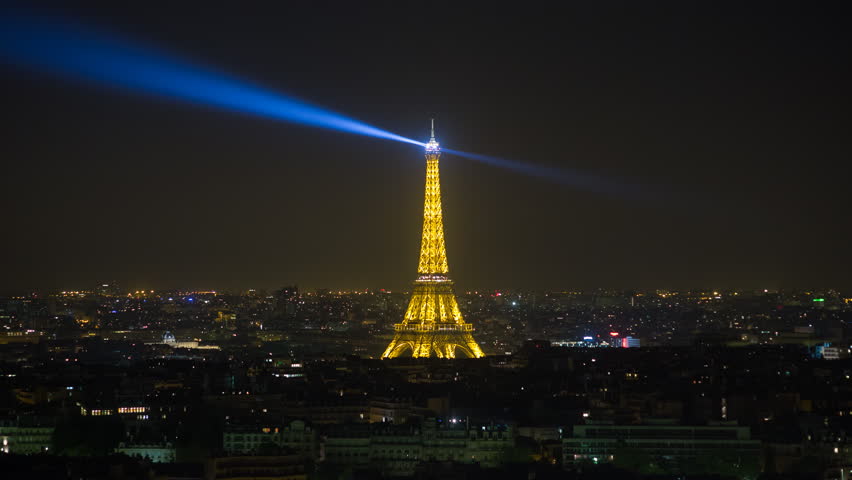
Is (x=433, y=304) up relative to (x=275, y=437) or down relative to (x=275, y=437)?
up

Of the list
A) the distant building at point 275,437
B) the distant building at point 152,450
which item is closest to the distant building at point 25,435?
the distant building at point 152,450

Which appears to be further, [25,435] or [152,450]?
[25,435]

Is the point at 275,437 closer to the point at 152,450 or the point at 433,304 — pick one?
the point at 152,450

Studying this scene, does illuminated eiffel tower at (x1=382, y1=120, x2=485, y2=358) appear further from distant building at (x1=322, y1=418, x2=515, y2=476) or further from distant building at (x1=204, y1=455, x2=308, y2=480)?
distant building at (x1=204, y1=455, x2=308, y2=480)

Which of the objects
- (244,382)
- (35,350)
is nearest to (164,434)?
(244,382)

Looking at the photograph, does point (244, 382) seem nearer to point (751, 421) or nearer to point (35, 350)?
point (751, 421)

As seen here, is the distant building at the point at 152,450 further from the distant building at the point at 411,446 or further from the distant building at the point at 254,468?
the distant building at the point at 254,468

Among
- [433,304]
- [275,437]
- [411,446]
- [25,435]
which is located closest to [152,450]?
[275,437]

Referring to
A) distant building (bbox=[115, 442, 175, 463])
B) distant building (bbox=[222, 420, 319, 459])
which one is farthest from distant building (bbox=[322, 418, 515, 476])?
distant building (bbox=[115, 442, 175, 463])

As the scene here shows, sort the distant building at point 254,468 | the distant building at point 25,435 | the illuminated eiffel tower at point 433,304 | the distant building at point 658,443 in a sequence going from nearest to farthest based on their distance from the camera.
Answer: the distant building at point 254,468, the distant building at point 658,443, the distant building at point 25,435, the illuminated eiffel tower at point 433,304

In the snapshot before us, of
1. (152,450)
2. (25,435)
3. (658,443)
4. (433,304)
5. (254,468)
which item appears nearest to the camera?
(254,468)
